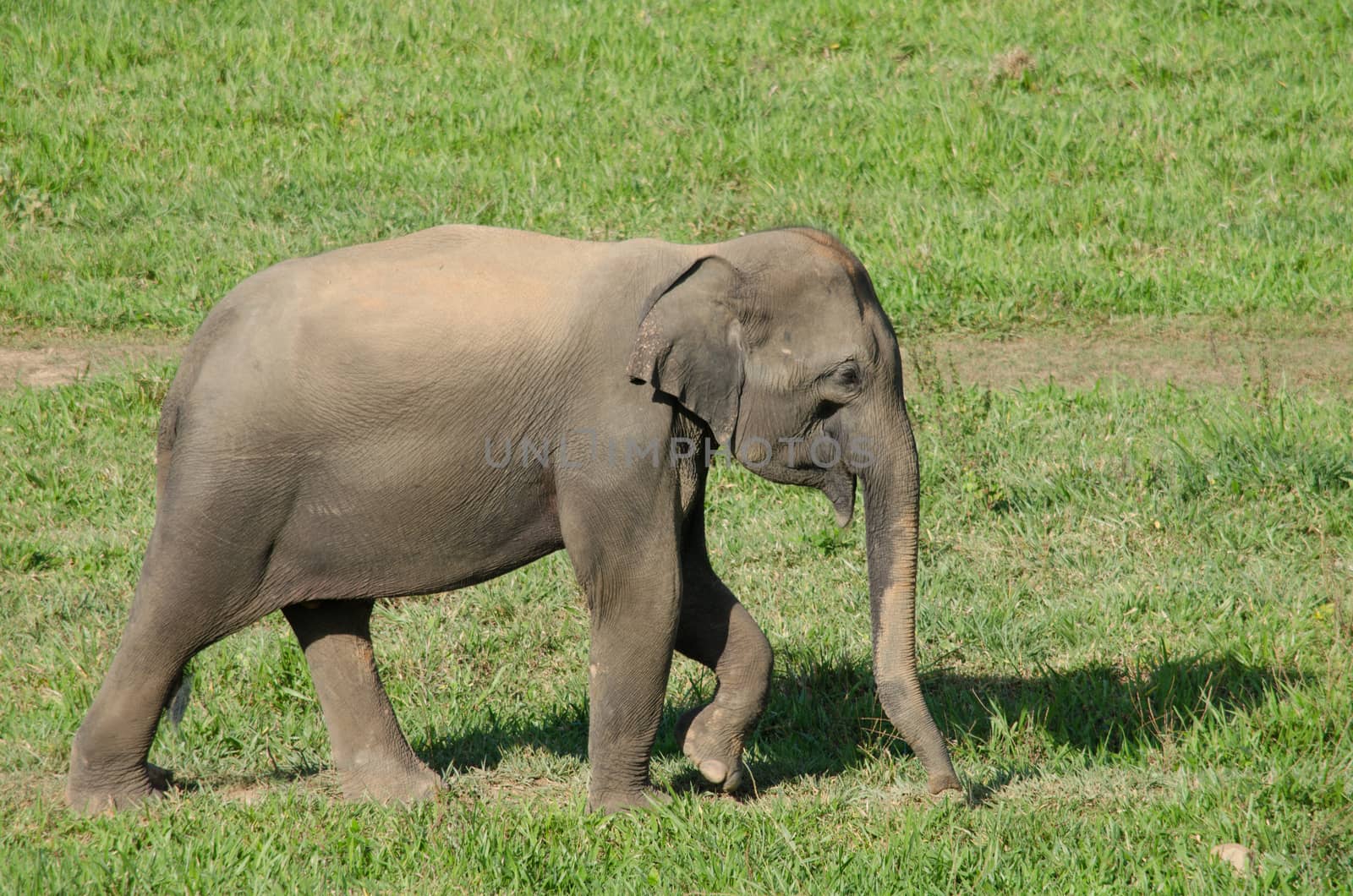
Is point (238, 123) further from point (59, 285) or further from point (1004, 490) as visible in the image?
point (1004, 490)

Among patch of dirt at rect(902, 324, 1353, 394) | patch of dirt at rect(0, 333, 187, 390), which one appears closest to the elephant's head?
patch of dirt at rect(902, 324, 1353, 394)

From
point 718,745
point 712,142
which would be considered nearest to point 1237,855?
point 718,745

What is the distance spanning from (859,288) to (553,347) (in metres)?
0.93

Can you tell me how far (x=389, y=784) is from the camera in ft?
16.4

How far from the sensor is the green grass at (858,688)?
451 centimetres

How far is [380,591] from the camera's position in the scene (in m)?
4.77

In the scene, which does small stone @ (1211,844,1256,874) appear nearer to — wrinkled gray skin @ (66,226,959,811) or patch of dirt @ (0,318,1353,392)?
wrinkled gray skin @ (66,226,959,811)

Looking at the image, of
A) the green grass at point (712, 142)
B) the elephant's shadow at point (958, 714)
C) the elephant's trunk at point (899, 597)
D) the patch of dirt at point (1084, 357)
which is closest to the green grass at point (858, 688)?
the elephant's shadow at point (958, 714)

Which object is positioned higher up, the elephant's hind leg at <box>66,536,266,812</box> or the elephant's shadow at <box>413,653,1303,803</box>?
the elephant's hind leg at <box>66,536,266,812</box>

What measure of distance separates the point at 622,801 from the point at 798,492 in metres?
2.88

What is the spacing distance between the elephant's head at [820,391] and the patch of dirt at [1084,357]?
3899 mm

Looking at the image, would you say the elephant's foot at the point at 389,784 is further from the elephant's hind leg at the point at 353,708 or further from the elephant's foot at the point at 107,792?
the elephant's foot at the point at 107,792

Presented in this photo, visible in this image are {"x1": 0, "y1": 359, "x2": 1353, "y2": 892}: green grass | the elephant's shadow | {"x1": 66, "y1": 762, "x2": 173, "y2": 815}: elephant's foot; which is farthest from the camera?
the elephant's shadow

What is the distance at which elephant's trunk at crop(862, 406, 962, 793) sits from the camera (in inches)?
183
